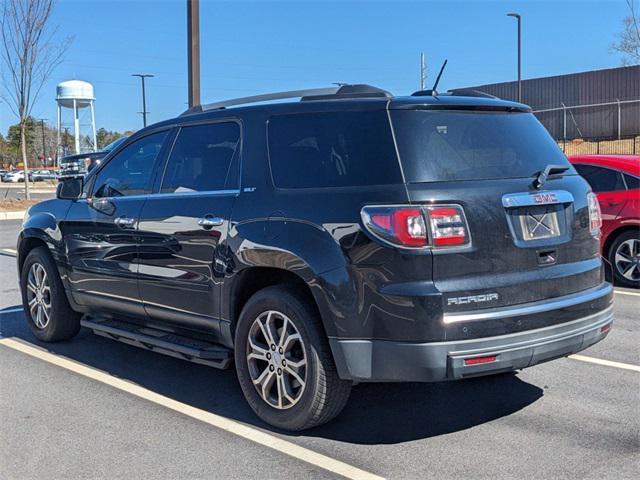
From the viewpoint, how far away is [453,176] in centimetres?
360

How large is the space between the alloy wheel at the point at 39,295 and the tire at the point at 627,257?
251 inches

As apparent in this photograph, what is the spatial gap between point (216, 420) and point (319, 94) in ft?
6.94

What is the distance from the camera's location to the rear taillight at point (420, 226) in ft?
11.1

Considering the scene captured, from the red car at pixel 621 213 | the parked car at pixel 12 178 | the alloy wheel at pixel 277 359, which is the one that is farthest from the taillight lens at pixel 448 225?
the parked car at pixel 12 178

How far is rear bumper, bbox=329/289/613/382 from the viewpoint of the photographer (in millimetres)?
3357

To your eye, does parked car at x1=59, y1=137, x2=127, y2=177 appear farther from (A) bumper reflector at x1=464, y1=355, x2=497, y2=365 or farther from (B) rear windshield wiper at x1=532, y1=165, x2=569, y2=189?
(A) bumper reflector at x1=464, y1=355, x2=497, y2=365

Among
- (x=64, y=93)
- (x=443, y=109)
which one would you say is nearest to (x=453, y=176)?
(x=443, y=109)

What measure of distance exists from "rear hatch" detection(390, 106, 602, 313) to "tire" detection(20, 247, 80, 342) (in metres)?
3.69

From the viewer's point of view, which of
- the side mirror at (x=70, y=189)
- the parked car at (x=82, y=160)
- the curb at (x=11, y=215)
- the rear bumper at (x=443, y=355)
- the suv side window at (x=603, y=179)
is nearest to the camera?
the rear bumper at (x=443, y=355)

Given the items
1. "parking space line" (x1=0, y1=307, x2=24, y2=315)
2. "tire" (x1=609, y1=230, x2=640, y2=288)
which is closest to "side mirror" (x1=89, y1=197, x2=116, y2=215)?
"parking space line" (x1=0, y1=307, x2=24, y2=315)

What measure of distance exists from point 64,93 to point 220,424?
174ft

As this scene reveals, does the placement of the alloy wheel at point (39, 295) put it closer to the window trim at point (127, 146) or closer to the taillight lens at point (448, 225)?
the window trim at point (127, 146)

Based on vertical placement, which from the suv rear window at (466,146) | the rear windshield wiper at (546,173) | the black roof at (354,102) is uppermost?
the black roof at (354,102)

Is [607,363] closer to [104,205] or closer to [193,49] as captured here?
[104,205]
